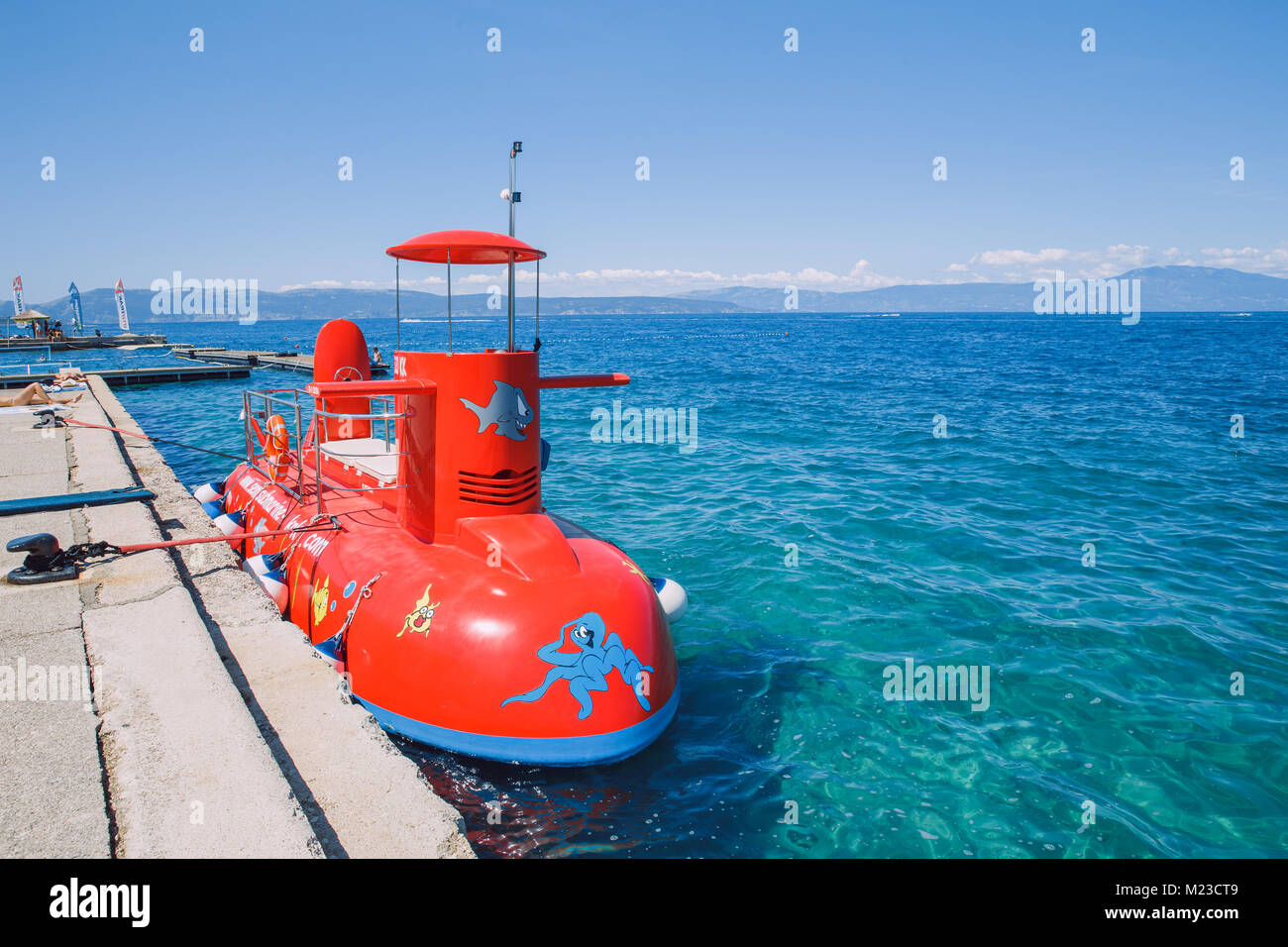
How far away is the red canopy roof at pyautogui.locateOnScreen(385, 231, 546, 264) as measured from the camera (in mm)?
7609

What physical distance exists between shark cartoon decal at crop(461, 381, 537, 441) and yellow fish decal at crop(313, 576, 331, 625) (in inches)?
97.7

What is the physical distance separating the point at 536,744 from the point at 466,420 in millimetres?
3238

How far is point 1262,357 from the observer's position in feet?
190

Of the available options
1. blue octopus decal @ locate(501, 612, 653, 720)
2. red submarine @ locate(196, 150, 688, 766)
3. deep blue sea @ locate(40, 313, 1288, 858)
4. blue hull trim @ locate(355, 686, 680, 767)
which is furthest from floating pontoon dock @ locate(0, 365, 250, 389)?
blue octopus decal @ locate(501, 612, 653, 720)

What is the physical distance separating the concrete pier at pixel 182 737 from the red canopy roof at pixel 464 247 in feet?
13.0

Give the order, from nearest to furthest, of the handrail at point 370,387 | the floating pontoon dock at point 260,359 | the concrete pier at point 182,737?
1. the concrete pier at point 182,737
2. the handrail at point 370,387
3. the floating pontoon dock at point 260,359

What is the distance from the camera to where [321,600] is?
7.90m

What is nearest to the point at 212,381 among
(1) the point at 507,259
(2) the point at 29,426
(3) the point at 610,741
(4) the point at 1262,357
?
(2) the point at 29,426

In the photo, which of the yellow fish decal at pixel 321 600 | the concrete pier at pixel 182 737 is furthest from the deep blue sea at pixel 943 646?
the yellow fish decal at pixel 321 600

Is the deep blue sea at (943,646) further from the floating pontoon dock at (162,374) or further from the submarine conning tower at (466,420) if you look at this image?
the floating pontoon dock at (162,374)

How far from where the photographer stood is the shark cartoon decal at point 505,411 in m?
7.38

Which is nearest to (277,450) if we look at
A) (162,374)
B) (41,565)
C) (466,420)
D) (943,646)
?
(41,565)

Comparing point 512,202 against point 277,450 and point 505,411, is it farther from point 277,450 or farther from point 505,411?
point 277,450
